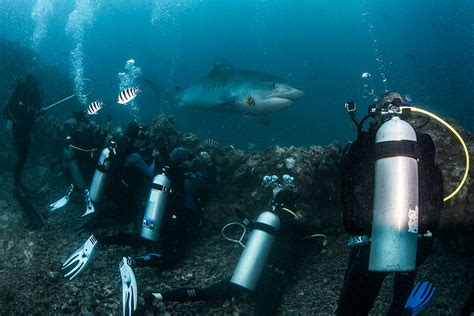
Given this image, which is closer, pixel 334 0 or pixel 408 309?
pixel 408 309

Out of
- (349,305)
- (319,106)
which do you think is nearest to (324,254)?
(349,305)

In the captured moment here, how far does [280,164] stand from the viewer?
23.1ft

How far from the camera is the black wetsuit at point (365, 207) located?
10.1ft

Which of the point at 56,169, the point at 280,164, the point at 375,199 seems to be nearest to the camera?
the point at 375,199

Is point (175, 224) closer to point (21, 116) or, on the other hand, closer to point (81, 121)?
point (81, 121)

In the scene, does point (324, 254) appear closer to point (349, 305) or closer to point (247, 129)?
point (349, 305)

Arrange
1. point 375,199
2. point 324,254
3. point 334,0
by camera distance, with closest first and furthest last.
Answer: point 375,199 → point 324,254 → point 334,0

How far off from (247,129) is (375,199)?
95.7 feet

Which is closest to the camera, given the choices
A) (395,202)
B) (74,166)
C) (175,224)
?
(395,202)

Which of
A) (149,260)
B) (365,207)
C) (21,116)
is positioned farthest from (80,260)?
(21,116)

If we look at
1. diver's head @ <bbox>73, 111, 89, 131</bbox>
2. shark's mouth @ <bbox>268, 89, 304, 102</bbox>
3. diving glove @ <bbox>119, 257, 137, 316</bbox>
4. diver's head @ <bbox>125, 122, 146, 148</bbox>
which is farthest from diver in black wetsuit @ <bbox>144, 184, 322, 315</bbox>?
shark's mouth @ <bbox>268, 89, 304, 102</bbox>

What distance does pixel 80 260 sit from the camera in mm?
5961

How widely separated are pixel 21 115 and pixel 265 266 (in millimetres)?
8199

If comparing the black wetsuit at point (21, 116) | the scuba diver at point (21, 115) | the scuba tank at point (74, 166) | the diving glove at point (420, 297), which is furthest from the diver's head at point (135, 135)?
the diving glove at point (420, 297)
